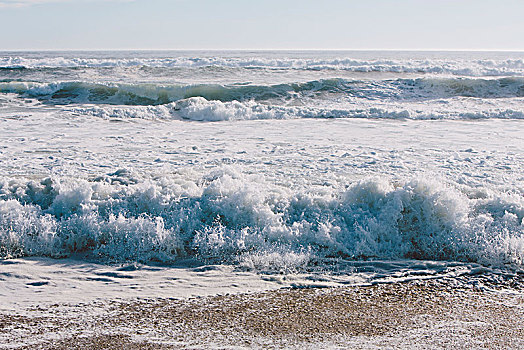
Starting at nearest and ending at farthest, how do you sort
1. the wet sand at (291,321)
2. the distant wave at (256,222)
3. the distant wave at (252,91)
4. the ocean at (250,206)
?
the wet sand at (291,321) → the ocean at (250,206) → the distant wave at (256,222) → the distant wave at (252,91)

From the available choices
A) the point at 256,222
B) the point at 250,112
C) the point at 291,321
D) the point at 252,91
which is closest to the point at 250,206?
the point at 256,222

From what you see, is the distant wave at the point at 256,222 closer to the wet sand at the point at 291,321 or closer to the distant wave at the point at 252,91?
the wet sand at the point at 291,321

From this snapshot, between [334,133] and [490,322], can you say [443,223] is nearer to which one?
[490,322]

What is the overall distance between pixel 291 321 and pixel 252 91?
15.0m

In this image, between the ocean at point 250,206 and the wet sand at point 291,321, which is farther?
the ocean at point 250,206

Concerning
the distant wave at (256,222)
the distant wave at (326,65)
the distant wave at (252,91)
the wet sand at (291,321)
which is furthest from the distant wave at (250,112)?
the distant wave at (326,65)

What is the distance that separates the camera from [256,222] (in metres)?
5.13

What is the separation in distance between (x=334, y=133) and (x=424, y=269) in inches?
260

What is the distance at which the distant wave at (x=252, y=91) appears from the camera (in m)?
17.2

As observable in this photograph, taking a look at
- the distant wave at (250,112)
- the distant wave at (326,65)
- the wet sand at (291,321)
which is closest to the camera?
the wet sand at (291,321)

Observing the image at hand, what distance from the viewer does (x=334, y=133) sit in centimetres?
1071

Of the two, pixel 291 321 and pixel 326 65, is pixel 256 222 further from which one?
pixel 326 65

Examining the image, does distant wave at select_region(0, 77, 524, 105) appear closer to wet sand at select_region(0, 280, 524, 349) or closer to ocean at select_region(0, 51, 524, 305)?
ocean at select_region(0, 51, 524, 305)

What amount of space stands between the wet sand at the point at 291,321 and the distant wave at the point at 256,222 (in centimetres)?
80
